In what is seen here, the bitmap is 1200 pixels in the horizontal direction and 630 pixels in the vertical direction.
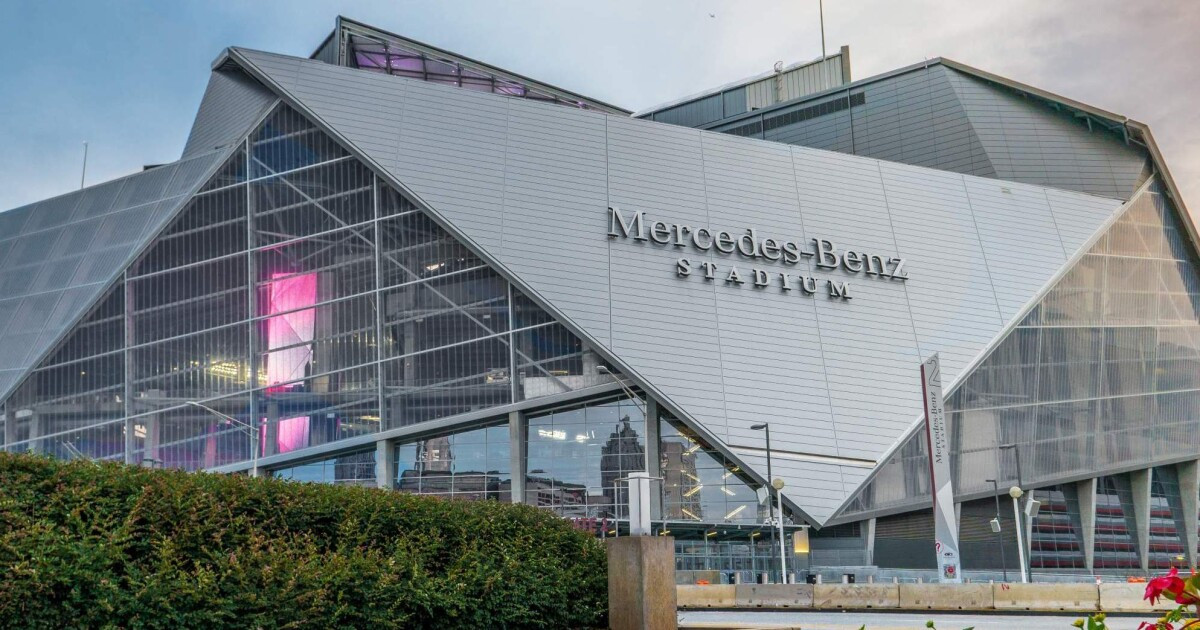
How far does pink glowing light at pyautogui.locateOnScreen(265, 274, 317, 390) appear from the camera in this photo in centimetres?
5925

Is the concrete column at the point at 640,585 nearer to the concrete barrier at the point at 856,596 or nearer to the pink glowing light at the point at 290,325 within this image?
the concrete barrier at the point at 856,596

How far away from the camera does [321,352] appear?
5894 cm

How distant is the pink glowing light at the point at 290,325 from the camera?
5925 centimetres

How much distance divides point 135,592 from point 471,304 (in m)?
43.9

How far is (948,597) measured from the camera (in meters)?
34.7

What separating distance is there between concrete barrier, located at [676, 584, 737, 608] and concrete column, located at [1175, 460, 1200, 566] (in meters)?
39.7

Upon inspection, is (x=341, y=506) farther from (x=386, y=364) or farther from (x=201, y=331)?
(x=201, y=331)

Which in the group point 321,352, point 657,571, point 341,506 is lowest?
point 657,571

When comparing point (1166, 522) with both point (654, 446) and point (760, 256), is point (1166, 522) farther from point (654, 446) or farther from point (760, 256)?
point (654, 446)

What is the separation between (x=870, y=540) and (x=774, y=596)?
60.7 ft

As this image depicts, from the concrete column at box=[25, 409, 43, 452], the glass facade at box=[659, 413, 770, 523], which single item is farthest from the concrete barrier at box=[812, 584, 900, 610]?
the concrete column at box=[25, 409, 43, 452]

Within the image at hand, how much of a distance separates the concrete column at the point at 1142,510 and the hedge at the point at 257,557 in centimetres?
5617

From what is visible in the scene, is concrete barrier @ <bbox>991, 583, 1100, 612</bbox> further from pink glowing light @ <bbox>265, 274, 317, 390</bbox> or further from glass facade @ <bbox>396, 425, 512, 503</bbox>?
pink glowing light @ <bbox>265, 274, 317, 390</bbox>

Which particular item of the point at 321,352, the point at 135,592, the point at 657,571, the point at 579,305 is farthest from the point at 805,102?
the point at 135,592
